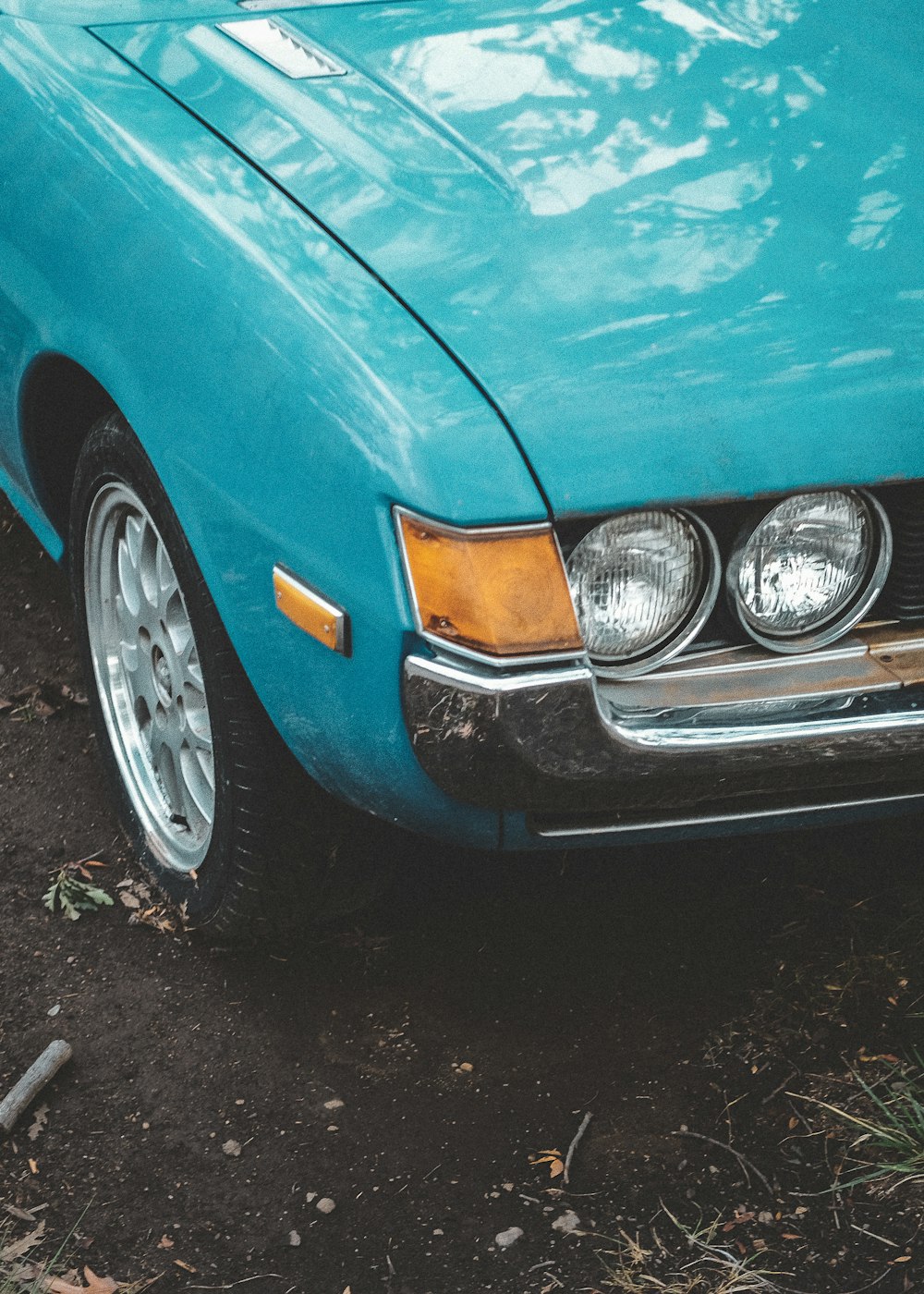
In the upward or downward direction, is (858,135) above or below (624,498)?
above

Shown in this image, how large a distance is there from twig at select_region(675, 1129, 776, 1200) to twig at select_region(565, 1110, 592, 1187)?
0.44ft

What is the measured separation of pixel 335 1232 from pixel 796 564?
1.11m

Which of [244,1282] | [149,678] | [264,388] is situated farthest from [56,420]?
[244,1282]

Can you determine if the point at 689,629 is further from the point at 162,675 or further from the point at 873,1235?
the point at 162,675

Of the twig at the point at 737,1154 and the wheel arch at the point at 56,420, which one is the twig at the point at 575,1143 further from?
the wheel arch at the point at 56,420

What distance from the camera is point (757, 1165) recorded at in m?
2.02

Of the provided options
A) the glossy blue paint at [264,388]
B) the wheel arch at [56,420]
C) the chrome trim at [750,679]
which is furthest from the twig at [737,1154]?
the wheel arch at [56,420]

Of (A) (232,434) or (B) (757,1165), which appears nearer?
(A) (232,434)

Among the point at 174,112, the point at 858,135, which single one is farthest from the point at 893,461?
the point at 174,112

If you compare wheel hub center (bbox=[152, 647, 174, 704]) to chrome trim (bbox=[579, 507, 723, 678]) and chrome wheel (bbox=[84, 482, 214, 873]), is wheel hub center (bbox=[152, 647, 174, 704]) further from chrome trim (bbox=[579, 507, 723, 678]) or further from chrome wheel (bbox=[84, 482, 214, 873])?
chrome trim (bbox=[579, 507, 723, 678])

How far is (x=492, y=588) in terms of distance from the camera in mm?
1620

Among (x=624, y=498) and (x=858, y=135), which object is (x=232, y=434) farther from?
(x=858, y=135)

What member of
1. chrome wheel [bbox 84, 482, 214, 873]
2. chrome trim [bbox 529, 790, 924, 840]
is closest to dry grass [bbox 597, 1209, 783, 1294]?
chrome trim [bbox 529, 790, 924, 840]

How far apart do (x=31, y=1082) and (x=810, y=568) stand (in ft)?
4.55
